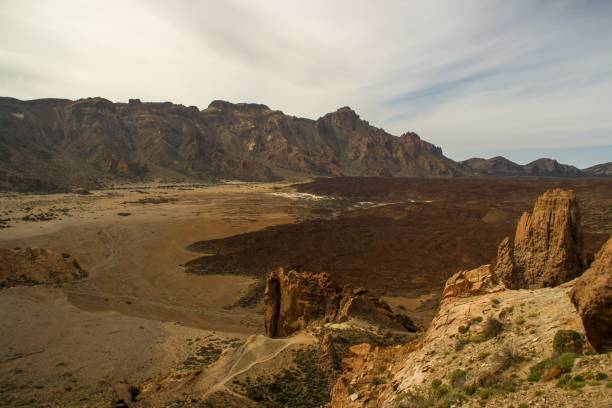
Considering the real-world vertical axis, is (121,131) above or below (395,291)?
above

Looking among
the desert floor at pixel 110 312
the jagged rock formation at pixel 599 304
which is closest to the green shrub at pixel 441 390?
the jagged rock formation at pixel 599 304

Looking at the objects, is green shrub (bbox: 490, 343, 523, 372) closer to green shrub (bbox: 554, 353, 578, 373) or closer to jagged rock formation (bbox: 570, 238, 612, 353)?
green shrub (bbox: 554, 353, 578, 373)

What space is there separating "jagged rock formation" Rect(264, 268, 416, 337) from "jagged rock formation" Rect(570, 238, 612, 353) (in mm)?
12512

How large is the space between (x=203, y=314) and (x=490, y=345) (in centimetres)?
2173

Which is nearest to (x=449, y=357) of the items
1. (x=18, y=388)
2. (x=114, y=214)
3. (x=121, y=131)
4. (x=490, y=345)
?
(x=490, y=345)

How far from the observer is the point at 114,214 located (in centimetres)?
6469

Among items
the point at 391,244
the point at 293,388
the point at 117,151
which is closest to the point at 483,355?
the point at 293,388

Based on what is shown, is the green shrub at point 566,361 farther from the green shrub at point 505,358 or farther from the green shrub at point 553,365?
the green shrub at point 505,358

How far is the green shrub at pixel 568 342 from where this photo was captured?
7.40 metres

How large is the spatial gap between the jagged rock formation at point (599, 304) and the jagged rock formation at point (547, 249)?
953cm

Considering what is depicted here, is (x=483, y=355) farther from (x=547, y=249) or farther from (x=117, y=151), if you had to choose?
(x=117, y=151)

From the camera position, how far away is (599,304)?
668 centimetres

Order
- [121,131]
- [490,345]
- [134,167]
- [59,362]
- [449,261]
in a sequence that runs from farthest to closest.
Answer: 1. [121,131]
2. [134,167]
3. [449,261]
4. [59,362]
5. [490,345]

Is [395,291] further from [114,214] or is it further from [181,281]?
[114,214]
